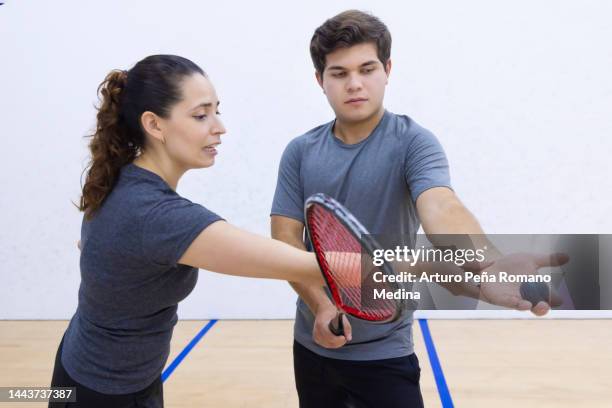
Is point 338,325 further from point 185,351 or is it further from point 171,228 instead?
point 185,351

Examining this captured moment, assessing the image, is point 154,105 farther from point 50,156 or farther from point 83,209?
point 50,156

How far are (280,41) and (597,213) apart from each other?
215 cm

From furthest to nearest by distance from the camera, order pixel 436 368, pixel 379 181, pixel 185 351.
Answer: pixel 185 351, pixel 436 368, pixel 379 181

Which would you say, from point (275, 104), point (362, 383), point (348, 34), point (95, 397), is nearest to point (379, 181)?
point (348, 34)

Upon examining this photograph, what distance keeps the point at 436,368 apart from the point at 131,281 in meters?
2.13

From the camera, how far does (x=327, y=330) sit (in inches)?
49.3

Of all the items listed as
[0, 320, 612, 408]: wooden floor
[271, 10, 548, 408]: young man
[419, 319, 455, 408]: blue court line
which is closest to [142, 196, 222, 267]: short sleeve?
[271, 10, 548, 408]: young man

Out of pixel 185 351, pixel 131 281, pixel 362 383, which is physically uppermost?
pixel 131 281

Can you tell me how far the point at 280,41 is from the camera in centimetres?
383

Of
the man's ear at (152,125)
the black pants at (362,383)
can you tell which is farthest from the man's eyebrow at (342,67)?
the black pants at (362,383)

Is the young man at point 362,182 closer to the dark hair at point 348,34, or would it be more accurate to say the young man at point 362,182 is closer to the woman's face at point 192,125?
the dark hair at point 348,34

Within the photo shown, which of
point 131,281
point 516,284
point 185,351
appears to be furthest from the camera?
point 185,351

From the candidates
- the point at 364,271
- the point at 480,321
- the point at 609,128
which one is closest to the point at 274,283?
the point at 480,321

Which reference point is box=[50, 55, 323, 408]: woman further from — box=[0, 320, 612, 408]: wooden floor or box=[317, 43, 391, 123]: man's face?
box=[0, 320, 612, 408]: wooden floor
